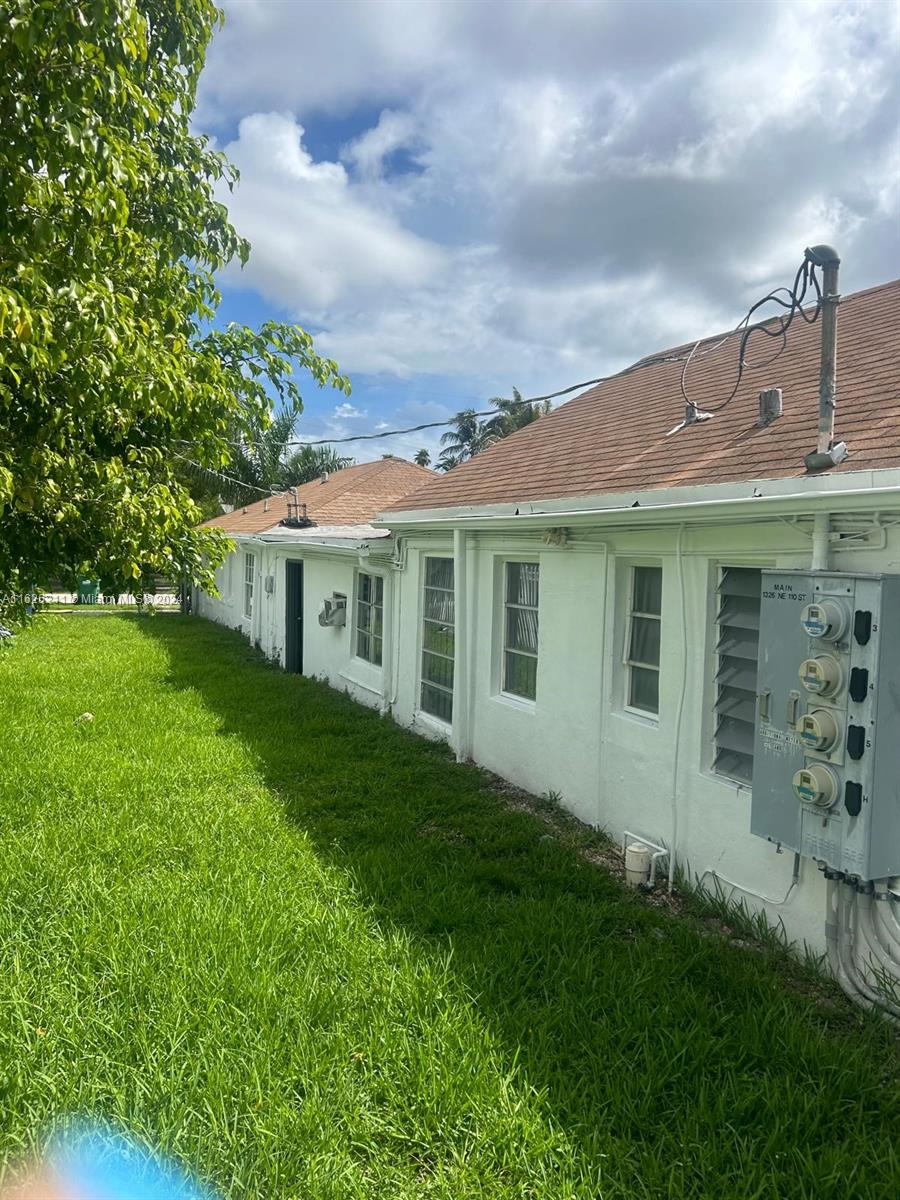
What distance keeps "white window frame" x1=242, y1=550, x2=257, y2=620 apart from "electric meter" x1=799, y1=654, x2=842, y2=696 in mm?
17012

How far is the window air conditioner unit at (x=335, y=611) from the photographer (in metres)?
12.9

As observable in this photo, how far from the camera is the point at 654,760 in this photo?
580cm

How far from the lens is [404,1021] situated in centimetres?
372

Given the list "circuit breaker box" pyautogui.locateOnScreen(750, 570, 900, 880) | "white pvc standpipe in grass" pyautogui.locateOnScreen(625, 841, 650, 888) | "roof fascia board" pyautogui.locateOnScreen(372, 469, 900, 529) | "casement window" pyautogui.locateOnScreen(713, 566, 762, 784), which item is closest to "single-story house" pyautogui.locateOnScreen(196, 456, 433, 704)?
"roof fascia board" pyautogui.locateOnScreen(372, 469, 900, 529)

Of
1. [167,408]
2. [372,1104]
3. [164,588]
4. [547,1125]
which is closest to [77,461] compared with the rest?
[167,408]

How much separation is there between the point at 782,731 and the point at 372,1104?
2.83 meters

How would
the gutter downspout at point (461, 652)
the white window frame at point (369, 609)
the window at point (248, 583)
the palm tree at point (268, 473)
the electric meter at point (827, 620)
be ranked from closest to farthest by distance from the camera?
the electric meter at point (827, 620) → the gutter downspout at point (461, 652) → the white window frame at point (369, 609) → the window at point (248, 583) → the palm tree at point (268, 473)

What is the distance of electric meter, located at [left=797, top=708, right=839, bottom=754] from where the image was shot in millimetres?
4035

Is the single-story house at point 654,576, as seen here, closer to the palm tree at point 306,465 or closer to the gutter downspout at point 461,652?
the gutter downspout at point 461,652

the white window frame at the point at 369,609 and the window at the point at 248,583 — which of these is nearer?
the white window frame at the point at 369,609

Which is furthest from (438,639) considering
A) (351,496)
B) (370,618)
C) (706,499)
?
(351,496)

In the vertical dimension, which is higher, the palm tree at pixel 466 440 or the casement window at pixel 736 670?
the palm tree at pixel 466 440

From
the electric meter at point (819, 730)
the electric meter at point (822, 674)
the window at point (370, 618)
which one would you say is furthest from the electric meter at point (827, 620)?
the window at point (370, 618)

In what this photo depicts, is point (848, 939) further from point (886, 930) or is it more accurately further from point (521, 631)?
point (521, 631)
